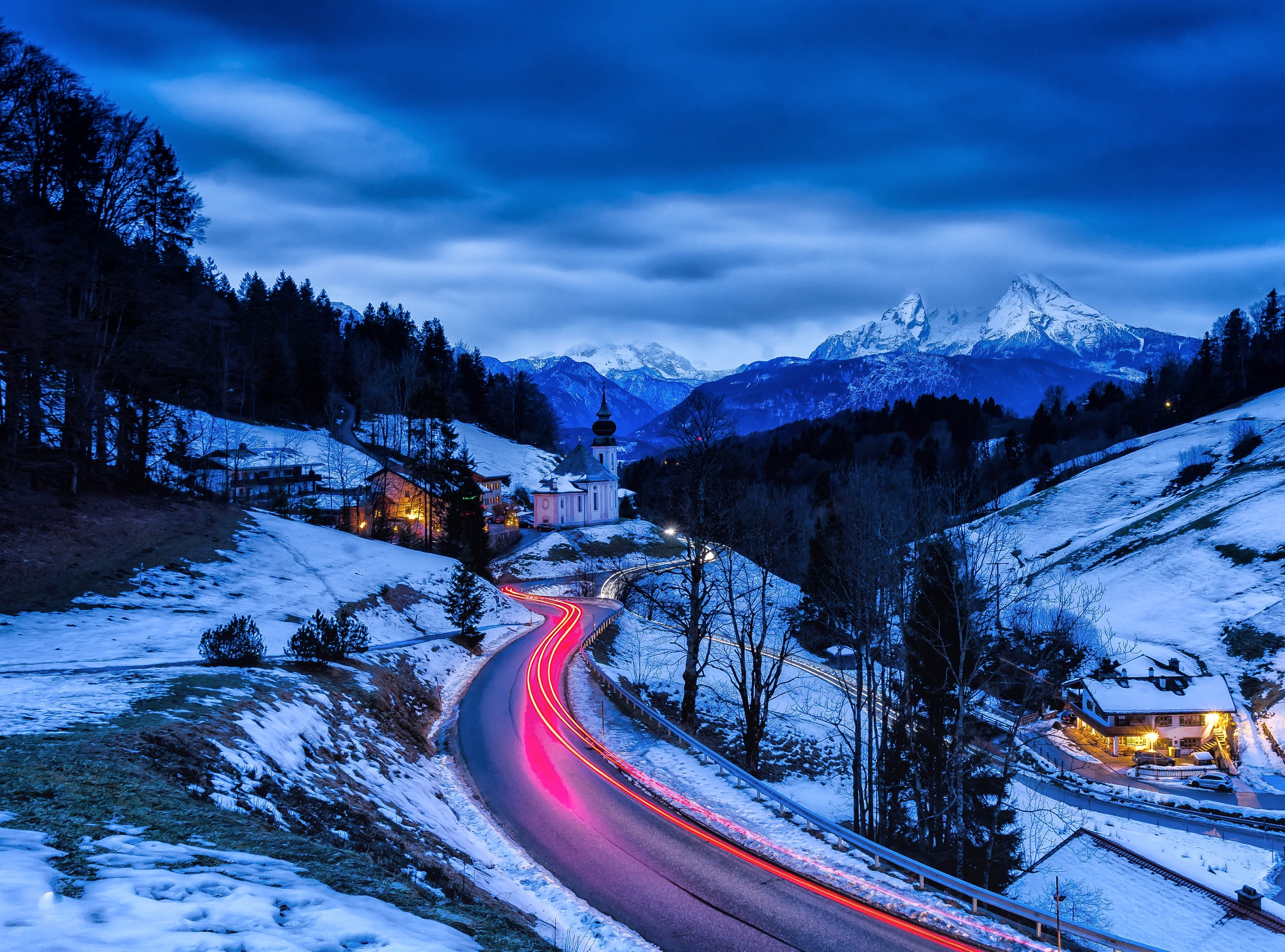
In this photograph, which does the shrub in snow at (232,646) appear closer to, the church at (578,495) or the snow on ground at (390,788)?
the snow on ground at (390,788)

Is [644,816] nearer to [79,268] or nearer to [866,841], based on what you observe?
[866,841]

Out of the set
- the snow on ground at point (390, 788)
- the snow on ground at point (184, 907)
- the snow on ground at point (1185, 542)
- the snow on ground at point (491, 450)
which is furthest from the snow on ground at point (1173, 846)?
the snow on ground at point (491, 450)

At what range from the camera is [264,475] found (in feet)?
225

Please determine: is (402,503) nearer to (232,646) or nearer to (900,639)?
(232,646)

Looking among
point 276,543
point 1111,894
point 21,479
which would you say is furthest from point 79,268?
point 1111,894

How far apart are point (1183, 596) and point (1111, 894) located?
4654 centimetres

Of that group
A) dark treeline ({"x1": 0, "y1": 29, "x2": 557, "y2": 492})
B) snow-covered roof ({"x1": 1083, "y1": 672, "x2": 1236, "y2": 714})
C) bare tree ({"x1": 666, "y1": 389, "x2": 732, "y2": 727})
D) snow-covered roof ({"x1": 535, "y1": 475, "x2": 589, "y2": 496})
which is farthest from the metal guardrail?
snow-covered roof ({"x1": 535, "y1": 475, "x2": 589, "y2": 496})

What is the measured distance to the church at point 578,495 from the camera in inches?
3216

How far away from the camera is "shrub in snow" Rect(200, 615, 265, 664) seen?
19859 mm

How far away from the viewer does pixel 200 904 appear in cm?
661

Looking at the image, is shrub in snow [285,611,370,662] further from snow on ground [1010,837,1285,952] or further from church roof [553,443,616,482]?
church roof [553,443,616,482]

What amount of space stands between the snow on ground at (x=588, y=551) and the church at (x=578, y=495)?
2.96 metres

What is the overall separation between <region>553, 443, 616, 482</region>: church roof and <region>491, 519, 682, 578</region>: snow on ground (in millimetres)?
6661

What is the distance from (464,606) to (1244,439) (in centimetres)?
10125
